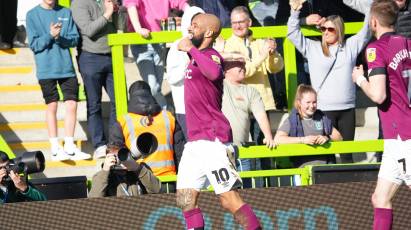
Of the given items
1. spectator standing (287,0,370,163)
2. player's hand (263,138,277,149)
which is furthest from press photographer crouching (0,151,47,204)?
spectator standing (287,0,370,163)

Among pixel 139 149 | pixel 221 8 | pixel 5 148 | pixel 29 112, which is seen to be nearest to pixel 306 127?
pixel 139 149

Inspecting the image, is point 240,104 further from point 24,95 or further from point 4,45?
point 4,45

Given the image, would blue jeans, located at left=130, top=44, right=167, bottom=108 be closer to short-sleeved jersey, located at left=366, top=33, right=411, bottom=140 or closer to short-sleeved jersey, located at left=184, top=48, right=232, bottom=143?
short-sleeved jersey, located at left=184, top=48, right=232, bottom=143

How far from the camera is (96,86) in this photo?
12.6 metres

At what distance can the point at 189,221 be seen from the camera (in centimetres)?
931

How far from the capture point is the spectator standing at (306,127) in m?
11.6

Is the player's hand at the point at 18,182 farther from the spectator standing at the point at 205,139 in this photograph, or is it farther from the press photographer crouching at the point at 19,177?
the spectator standing at the point at 205,139

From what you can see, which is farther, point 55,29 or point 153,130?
point 55,29

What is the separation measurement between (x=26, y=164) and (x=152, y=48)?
119 inches

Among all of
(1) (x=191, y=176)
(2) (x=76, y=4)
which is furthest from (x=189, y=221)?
(2) (x=76, y=4)

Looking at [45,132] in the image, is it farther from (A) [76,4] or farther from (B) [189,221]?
(B) [189,221]

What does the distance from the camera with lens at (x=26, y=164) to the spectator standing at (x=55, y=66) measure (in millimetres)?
2186

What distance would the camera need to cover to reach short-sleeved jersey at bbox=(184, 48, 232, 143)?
30.8 ft

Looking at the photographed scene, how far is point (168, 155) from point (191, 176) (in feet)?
6.71
